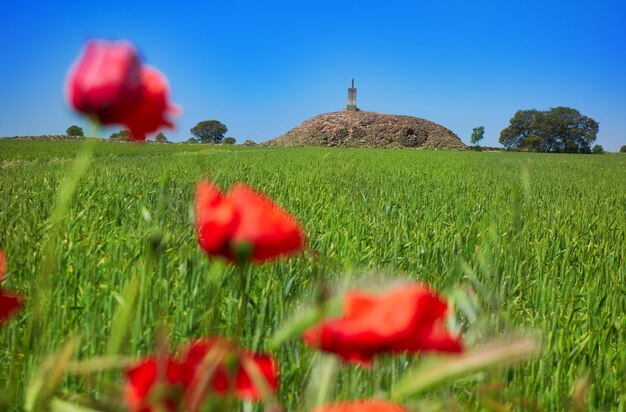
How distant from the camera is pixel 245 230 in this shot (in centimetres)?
48

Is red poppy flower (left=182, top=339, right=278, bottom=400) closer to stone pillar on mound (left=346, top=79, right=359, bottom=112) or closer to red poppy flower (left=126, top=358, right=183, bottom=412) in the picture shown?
red poppy flower (left=126, top=358, right=183, bottom=412)

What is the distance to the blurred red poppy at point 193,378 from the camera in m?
0.40

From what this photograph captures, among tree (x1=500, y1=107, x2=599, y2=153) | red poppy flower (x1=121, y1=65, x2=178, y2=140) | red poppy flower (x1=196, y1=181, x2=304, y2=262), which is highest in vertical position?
tree (x1=500, y1=107, x2=599, y2=153)

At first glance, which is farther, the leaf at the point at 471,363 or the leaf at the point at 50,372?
the leaf at the point at 50,372

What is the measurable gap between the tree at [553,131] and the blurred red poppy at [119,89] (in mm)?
61775

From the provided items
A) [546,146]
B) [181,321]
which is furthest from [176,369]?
[546,146]

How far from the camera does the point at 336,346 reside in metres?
0.44

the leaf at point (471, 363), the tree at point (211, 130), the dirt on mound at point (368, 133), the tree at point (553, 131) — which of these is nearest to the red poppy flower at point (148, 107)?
the leaf at point (471, 363)

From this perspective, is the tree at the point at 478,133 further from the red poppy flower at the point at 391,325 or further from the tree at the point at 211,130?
the red poppy flower at the point at 391,325

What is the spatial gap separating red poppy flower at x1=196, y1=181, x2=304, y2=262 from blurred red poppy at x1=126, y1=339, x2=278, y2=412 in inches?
3.0

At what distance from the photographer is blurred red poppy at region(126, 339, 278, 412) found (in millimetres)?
400

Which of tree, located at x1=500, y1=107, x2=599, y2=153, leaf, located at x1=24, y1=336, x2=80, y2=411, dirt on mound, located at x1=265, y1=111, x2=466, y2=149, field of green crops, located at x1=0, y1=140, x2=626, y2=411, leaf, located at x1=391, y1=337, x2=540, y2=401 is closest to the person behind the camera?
leaf, located at x1=391, y1=337, x2=540, y2=401

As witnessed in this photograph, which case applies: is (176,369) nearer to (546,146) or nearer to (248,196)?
(248,196)

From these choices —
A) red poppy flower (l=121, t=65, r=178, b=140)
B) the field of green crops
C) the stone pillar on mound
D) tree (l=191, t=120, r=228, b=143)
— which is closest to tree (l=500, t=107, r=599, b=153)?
the stone pillar on mound
